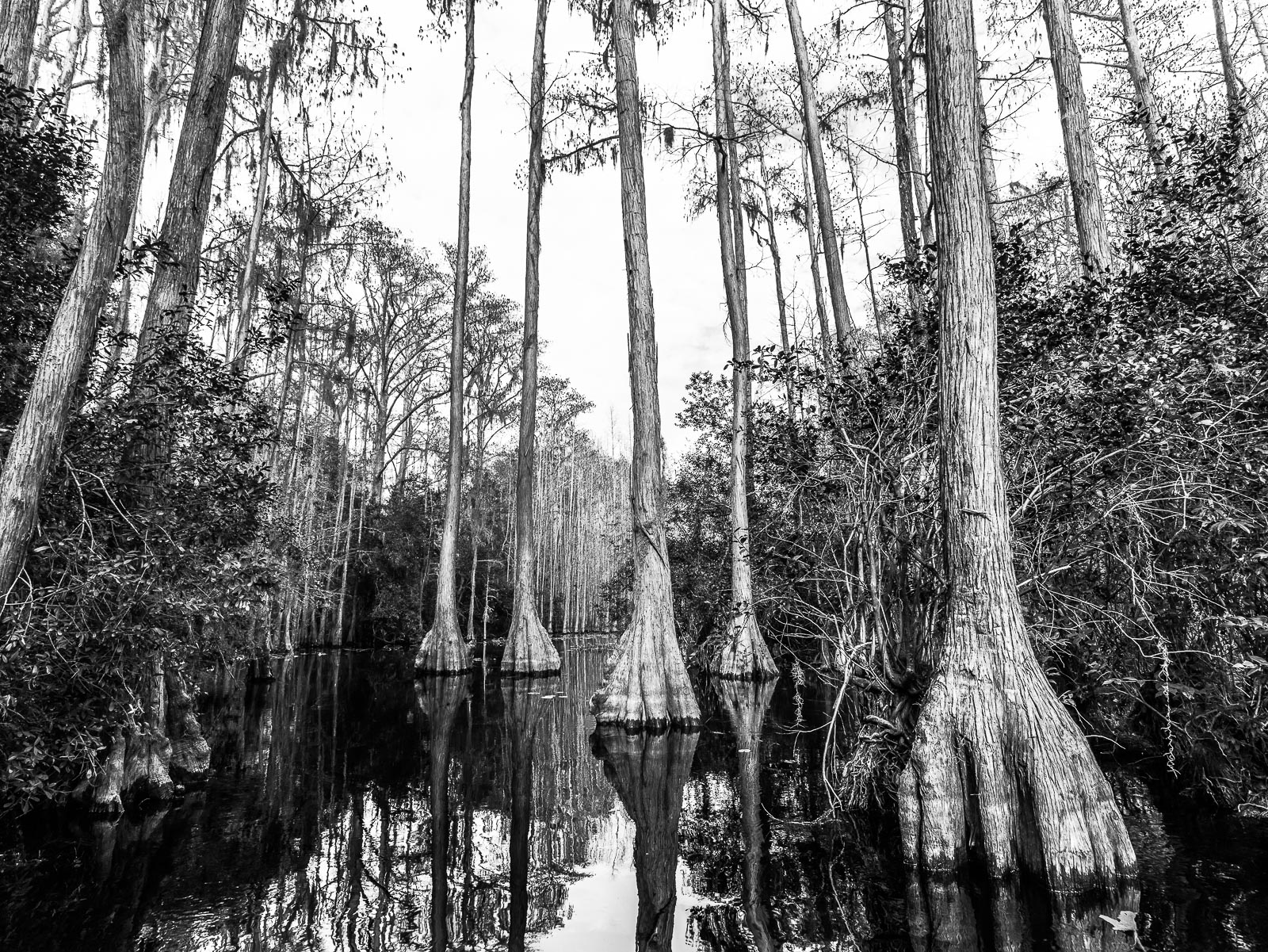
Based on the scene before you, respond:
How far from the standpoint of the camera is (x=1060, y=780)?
300 centimetres

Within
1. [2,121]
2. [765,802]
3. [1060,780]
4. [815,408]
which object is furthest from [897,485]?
[2,121]

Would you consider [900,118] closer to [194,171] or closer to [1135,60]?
[1135,60]

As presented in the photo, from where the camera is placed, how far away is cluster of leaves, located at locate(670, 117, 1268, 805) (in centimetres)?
381

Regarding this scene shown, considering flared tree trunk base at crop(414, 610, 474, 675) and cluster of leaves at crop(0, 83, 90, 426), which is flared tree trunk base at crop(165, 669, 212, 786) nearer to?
cluster of leaves at crop(0, 83, 90, 426)

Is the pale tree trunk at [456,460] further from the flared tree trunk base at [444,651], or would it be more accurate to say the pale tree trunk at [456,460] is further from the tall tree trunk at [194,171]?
the tall tree trunk at [194,171]

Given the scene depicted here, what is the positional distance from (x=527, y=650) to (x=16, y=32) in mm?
10508

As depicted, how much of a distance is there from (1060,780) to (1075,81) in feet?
25.0

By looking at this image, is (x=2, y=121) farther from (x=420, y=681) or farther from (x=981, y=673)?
(x=420, y=681)

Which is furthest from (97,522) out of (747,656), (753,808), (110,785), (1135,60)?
(1135,60)

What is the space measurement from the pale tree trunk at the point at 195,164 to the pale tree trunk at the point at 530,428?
25.6ft

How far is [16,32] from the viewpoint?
5867 mm

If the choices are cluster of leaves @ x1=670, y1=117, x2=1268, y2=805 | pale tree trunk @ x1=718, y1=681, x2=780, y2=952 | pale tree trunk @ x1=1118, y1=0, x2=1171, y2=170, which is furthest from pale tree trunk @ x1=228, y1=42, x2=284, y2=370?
pale tree trunk @ x1=1118, y1=0, x2=1171, y2=170

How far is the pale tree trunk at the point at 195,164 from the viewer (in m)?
5.37

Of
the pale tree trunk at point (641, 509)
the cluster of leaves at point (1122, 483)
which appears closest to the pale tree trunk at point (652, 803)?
the pale tree trunk at point (641, 509)
